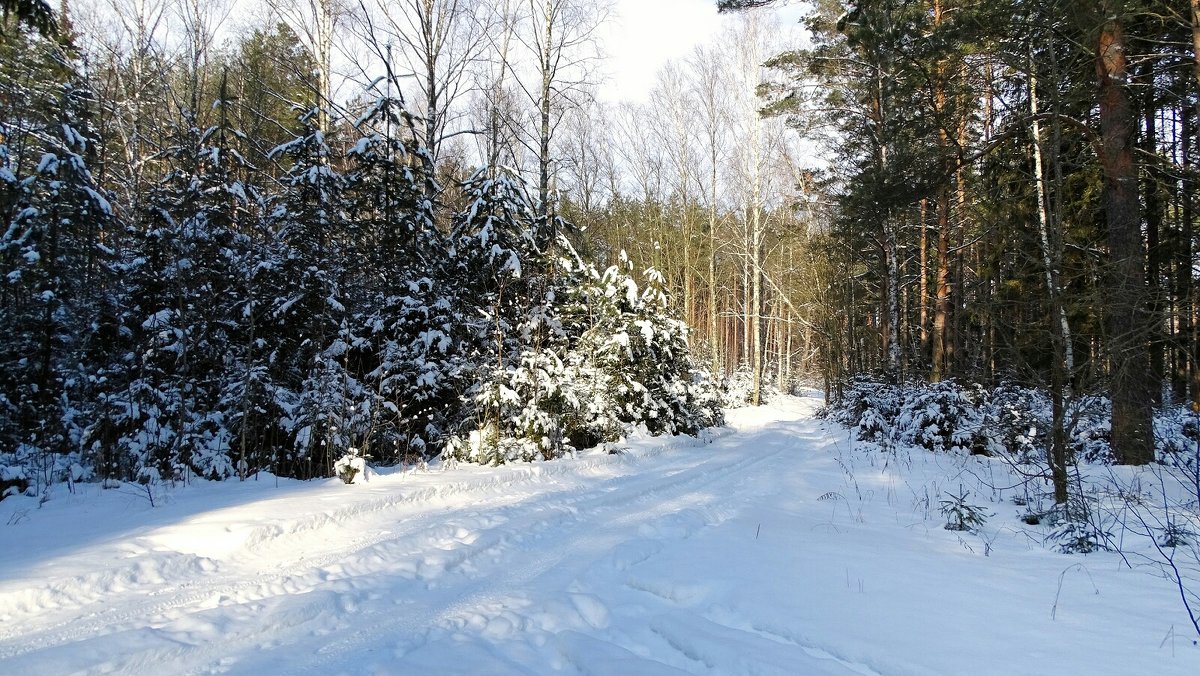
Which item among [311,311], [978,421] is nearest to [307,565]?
[311,311]

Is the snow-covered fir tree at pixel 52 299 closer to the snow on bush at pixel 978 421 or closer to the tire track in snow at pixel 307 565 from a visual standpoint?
the tire track in snow at pixel 307 565

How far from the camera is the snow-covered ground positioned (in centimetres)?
302

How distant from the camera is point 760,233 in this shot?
25.2 meters

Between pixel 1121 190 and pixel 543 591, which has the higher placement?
pixel 1121 190

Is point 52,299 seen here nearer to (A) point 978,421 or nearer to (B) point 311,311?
(B) point 311,311

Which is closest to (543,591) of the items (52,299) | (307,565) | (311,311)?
(307,565)

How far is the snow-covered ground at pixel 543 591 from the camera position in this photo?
3.02m

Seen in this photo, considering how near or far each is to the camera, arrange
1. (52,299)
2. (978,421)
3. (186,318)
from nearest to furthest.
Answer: (52,299)
(186,318)
(978,421)

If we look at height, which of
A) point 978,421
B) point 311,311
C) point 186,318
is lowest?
point 978,421

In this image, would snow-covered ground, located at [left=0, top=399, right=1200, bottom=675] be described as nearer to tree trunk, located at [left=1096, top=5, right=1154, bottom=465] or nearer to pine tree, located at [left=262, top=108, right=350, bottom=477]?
pine tree, located at [left=262, top=108, right=350, bottom=477]

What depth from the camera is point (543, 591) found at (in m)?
4.02

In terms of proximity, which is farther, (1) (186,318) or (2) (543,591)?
(1) (186,318)

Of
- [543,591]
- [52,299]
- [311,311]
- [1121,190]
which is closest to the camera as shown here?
[543,591]

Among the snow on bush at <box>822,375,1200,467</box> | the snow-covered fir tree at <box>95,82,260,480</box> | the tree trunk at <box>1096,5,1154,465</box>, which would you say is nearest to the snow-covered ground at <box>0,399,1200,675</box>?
the snow-covered fir tree at <box>95,82,260,480</box>
